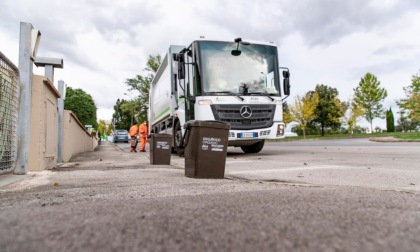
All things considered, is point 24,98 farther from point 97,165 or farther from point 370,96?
point 370,96

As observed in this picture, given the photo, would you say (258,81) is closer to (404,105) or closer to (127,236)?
(127,236)

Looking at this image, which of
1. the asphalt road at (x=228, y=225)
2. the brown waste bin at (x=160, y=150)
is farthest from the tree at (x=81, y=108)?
the asphalt road at (x=228, y=225)

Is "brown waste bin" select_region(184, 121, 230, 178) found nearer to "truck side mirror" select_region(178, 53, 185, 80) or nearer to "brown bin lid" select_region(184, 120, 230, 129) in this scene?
"brown bin lid" select_region(184, 120, 230, 129)

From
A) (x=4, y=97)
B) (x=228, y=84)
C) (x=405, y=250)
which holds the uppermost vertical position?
(x=228, y=84)

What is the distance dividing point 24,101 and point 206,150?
9.39 ft

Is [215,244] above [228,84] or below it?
below

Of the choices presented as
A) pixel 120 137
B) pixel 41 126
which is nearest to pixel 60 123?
pixel 41 126

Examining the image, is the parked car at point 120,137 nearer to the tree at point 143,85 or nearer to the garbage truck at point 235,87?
the tree at point 143,85

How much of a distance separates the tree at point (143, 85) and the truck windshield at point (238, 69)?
142ft

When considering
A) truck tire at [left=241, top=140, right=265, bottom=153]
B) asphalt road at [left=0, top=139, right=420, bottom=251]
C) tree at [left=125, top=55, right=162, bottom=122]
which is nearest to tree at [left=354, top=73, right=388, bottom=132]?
tree at [left=125, top=55, right=162, bottom=122]

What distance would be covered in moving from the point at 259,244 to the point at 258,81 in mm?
8616

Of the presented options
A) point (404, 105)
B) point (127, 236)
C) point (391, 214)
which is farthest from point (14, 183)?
point (404, 105)

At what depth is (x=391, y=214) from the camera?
202cm

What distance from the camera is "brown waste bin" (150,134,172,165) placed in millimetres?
7984
